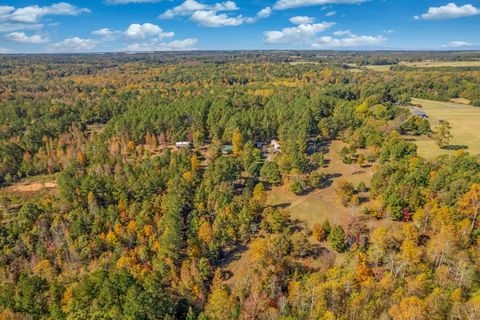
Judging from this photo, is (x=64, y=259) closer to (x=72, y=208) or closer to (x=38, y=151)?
(x=72, y=208)

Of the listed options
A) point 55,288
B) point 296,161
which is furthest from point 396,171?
point 55,288

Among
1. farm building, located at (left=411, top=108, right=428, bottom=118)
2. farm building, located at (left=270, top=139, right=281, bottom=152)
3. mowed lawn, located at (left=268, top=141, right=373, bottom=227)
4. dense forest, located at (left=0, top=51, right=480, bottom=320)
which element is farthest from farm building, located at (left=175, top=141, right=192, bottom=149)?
farm building, located at (left=411, top=108, right=428, bottom=118)

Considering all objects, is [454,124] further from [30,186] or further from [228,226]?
[30,186]

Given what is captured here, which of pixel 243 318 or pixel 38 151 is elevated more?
pixel 38 151

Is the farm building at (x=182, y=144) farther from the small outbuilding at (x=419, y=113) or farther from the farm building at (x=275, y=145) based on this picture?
the small outbuilding at (x=419, y=113)

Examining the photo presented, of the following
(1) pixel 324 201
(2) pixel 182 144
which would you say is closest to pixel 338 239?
(1) pixel 324 201

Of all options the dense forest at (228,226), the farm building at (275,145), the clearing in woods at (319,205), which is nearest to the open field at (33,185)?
the dense forest at (228,226)

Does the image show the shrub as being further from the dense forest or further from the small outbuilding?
the small outbuilding
